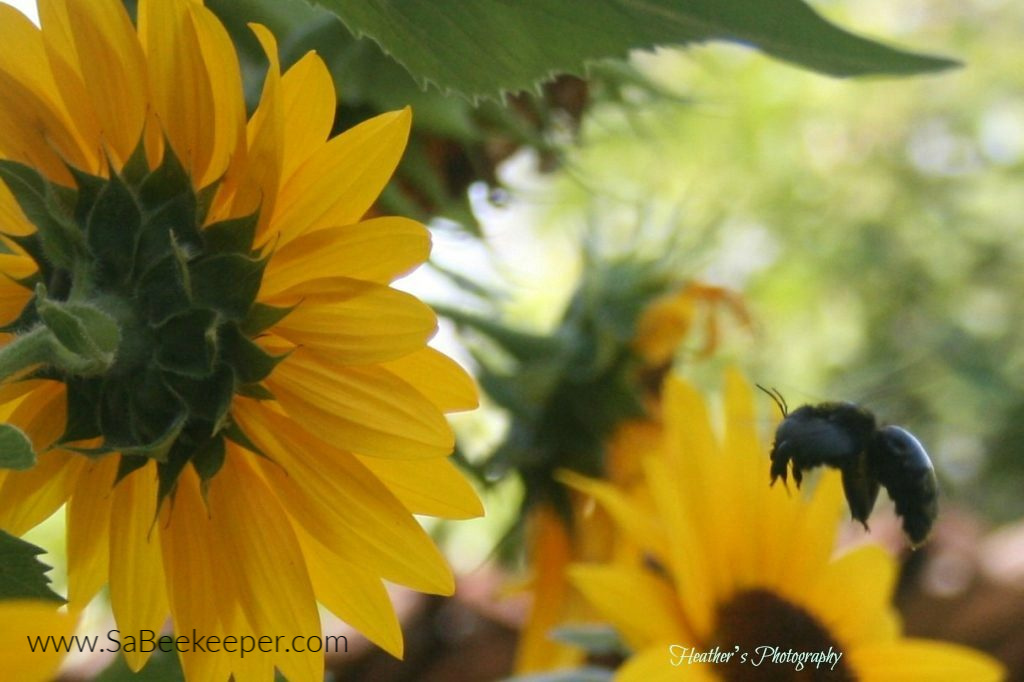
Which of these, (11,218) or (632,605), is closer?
(11,218)

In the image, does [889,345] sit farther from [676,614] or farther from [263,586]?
[263,586]

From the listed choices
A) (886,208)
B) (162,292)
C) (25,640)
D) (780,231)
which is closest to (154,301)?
(162,292)

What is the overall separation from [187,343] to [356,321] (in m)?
0.03

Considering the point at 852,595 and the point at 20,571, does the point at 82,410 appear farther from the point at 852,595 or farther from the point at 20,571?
the point at 852,595

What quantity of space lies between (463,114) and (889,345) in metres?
0.81

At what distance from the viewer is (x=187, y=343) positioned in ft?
0.78

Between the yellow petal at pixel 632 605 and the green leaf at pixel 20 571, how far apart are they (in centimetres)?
16

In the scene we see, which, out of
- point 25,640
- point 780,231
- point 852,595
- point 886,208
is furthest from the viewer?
point 886,208

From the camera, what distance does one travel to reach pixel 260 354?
23 centimetres

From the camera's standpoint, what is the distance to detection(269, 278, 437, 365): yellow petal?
0.75ft

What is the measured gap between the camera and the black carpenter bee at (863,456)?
24 cm

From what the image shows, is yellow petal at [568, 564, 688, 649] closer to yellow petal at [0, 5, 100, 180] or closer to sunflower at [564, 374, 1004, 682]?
sunflower at [564, 374, 1004, 682]

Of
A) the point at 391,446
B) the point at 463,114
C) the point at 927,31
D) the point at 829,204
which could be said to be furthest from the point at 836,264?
the point at 391,446

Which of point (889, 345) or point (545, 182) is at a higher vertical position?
point (889, 345)
